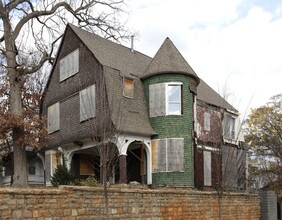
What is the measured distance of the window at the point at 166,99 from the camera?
2261 cm

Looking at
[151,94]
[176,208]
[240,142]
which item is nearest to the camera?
[176,208]

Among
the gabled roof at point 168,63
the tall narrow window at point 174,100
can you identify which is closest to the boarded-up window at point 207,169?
the tall narrow window at point 174,100

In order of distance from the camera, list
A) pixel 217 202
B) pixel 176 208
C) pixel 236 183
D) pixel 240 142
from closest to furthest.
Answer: pixel 176 208 < pixel 217 202 < pixel 236 183 < pixel 240 142

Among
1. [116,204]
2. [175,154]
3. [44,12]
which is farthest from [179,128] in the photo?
[116,204]

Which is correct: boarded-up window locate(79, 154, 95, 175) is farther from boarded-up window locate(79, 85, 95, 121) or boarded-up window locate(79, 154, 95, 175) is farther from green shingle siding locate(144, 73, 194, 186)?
green shingle siding locate(144, 73, 194, 186)

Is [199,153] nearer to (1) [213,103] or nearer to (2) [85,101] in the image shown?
(1) [213,103]

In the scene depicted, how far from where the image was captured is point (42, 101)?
2725cm

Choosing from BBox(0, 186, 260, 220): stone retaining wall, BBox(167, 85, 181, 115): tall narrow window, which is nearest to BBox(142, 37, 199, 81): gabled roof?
BBox(167, 85, 181, 115): tall narrow window

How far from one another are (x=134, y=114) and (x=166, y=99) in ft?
6.12

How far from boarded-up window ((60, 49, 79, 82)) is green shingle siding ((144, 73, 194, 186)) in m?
4.16

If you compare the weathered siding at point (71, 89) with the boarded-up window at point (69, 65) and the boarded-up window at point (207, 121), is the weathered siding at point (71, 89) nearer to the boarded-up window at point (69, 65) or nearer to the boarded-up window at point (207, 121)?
the boarded-up window at point (69, 65)

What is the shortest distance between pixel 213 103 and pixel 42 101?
10.4 meters

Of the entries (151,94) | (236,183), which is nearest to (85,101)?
(151,94)

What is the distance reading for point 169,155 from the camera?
22.0 metres
